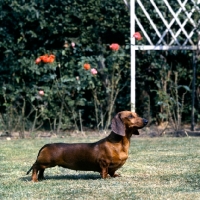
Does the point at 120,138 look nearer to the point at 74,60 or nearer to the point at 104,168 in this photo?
the point at 104,168

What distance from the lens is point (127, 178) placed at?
6984mm

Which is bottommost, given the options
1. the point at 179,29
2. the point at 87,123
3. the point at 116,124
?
the point at 87,123

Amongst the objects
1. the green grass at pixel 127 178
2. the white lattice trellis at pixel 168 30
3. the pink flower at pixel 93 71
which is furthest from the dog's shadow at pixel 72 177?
the pink flower at pixel 93 71

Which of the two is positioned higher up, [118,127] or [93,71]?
[93,71]

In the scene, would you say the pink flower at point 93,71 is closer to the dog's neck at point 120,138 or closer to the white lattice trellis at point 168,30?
the white lattice trellis at point 168,30

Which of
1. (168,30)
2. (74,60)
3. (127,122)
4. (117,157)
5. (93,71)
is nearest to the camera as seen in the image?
(117,157)

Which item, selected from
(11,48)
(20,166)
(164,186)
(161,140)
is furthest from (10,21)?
(164,186)

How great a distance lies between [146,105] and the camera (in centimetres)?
1309

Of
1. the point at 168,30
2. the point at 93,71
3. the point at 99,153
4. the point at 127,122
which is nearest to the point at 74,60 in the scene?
the point at 93,71

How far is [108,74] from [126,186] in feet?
22.0

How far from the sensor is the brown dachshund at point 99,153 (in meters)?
6.86

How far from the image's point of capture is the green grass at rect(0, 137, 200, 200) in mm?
6023

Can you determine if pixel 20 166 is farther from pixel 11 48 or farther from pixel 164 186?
pixel 11 48

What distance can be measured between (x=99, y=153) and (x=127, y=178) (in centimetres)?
41
